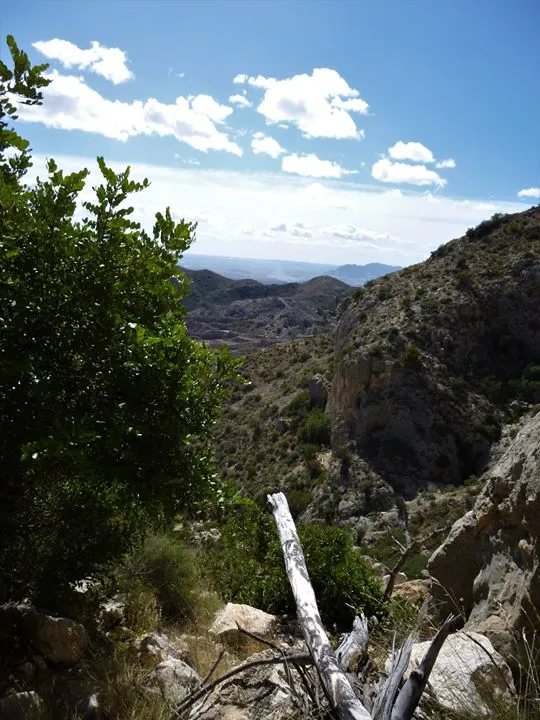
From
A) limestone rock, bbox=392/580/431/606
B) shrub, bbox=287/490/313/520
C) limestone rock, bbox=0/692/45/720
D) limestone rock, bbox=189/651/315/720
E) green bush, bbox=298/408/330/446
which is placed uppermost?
limestone rock, bbox=0/692/45/720

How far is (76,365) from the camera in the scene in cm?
399

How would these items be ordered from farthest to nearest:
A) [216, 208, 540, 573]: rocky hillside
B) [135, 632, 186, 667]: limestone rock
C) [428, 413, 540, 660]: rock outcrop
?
1. [216, 208, 540, 573]: rocky hillside
2. [135, 632, 186, 667]: limestone rock
3. [428, 413, 540, 660]: rock outcrop

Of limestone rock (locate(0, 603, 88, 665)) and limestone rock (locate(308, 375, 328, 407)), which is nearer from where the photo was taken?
limestone rock (locate(0, 603, 88, 665))

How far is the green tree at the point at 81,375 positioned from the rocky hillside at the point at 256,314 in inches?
3624

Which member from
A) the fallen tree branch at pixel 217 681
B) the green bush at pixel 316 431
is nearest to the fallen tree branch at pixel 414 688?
the fallen tree branch at pixel 217 681

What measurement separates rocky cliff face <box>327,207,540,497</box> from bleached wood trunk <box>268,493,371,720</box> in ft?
90.6

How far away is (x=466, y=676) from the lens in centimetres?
343

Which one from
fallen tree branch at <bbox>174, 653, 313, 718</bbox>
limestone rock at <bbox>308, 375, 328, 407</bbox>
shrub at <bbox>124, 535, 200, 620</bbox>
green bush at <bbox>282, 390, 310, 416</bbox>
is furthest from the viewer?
green bush at <bbox>282, 390, 310, 416</bbox>

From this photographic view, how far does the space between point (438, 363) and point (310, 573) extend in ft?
99.1

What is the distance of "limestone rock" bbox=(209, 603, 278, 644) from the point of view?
6.32 metres

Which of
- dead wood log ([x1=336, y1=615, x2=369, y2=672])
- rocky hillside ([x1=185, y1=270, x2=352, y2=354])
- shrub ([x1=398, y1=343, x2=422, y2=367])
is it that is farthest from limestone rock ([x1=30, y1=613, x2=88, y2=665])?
rocky hillside ([x1=185, y1=270, x2=352, y2=354])

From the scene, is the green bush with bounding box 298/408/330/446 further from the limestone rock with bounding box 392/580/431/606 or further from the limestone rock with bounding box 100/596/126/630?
the limestone rock with bounding box 100/596/126/630

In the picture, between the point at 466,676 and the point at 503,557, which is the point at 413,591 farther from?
the point at 466,676

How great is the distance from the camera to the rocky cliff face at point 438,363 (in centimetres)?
3341
